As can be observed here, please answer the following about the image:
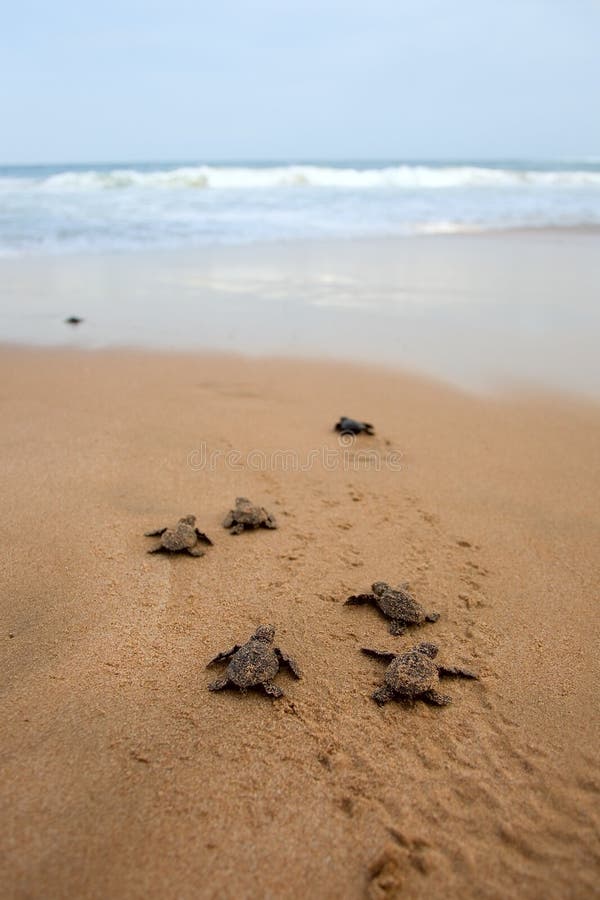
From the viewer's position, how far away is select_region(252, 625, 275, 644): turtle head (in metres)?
2.38

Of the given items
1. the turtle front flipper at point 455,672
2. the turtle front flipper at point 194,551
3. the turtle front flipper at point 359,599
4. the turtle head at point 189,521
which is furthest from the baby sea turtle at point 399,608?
the turtle head at point 189,521

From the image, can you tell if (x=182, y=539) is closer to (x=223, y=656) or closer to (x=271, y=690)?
(x=223, y=656)

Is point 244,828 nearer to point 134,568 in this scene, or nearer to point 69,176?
point 134,568

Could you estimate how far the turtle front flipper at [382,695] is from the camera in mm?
2215

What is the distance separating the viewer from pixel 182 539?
9.85 feet

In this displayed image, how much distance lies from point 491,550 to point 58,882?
236cm

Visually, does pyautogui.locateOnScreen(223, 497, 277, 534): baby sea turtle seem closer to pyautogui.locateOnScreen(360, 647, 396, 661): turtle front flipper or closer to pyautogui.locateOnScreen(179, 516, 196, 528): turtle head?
pyautogui.locateOnScreen(179, 516, 196, 528): turtle head

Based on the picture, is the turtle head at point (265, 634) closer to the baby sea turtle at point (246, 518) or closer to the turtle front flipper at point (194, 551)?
the turtle front flipper at point (194, 551)

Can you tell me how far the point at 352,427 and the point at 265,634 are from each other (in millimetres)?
2262

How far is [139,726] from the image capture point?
6.84 ft

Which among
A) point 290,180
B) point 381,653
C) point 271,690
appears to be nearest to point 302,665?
point 271,690

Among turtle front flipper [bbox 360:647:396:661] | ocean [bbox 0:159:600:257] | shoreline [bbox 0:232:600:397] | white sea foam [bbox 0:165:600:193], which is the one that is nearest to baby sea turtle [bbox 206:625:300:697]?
turtle front flipper [bbox 360:647:396:661]

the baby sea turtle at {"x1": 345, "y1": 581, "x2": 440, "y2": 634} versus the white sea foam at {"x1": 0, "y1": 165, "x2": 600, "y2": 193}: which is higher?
the white sea foam at {"x1": 0, "y1": 165, "x2": 600, "y2": 193}

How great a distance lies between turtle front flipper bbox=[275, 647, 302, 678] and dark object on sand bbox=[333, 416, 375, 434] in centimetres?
229
